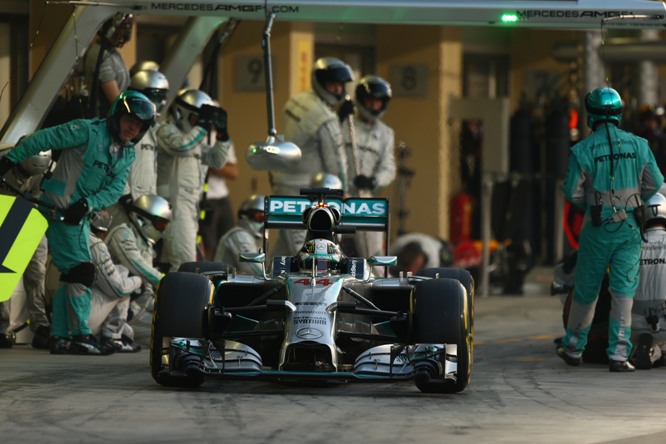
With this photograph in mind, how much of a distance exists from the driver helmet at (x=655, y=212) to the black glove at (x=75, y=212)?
428 centimetres

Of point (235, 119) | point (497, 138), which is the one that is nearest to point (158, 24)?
point (235, 119)

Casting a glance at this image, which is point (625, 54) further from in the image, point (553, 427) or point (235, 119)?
point (553, 427)

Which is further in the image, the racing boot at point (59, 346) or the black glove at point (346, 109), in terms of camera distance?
the black glove at point (346, 109)

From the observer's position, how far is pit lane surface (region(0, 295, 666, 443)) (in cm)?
878

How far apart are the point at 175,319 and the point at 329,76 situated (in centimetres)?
635

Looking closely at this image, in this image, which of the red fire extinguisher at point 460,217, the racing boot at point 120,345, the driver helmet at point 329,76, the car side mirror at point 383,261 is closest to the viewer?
the car side mirror at point 383,261

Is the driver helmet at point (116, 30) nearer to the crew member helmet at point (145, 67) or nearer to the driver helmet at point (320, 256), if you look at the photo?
the crew member helmet at point (145, 67)

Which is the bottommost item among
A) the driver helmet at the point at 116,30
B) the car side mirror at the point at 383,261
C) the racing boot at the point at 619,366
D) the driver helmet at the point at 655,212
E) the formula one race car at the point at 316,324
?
the racing boot at the point at 619,366

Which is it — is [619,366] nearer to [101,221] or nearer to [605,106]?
[605,106]

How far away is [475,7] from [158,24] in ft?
24.6

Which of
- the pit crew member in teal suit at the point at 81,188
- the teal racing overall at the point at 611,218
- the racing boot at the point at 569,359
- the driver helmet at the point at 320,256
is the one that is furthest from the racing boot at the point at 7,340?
the teal racing overall at the point at 611,218

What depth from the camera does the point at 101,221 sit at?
13.9m

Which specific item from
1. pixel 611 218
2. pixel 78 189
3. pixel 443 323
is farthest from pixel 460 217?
pixel 443 323

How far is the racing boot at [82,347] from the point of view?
13102 millimetres
